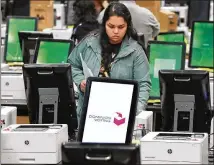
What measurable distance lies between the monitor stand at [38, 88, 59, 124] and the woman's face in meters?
0.64

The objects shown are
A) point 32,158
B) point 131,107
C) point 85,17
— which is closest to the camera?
point 131,107

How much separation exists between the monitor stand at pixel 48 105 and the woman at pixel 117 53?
0.34 metres

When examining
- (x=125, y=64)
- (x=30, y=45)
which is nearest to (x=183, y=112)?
(x=125, y=64)

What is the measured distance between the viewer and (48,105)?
6598 mm

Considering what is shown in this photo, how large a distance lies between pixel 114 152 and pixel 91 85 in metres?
1.25

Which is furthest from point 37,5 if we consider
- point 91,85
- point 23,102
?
point 91,85

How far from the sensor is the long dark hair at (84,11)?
448 inches

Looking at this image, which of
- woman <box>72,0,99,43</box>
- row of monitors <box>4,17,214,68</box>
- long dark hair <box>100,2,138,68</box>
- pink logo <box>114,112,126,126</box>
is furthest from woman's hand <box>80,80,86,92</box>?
woman <box>72,0,99,43</box>

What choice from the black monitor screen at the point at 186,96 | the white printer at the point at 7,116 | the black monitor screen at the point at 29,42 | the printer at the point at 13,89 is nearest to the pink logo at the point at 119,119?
the black monitor screen at the point at 186,96

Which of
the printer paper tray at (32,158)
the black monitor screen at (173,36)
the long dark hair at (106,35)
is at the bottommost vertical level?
the black monitor screen at (173,36)

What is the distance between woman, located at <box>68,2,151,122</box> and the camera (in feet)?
22.5

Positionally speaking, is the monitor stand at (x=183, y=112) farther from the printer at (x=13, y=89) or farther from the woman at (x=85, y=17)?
the woman at (x=85, y=17)

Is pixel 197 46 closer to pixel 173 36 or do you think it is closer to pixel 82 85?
pixel 173 36

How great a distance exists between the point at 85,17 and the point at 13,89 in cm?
277
